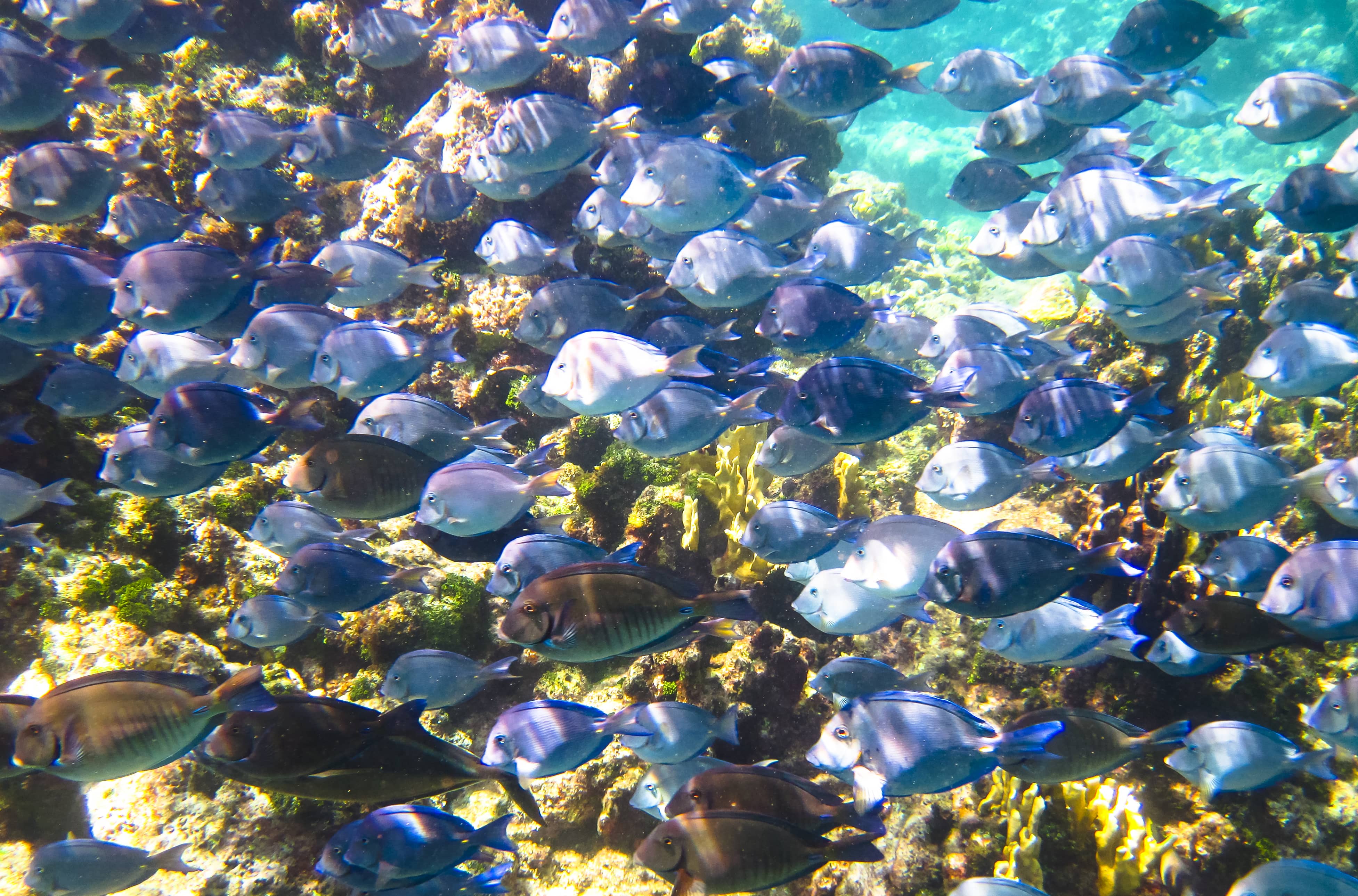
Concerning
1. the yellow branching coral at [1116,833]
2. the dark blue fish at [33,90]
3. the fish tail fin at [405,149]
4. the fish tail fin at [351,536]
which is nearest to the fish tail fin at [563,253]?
the fish tail fin at [405,149]

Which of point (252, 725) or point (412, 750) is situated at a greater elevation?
point (252, 725)

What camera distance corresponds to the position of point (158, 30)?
6.04 m

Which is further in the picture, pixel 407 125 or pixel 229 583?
pixel 407 125

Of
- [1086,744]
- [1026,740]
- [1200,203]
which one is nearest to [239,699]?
[1026,740]

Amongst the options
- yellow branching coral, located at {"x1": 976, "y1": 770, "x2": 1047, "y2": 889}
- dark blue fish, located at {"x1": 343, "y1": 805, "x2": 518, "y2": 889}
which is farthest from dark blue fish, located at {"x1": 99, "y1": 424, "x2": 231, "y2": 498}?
yellow branching coral, located at {"x1": 976, "y1": 770, "x2": 1047, "y2": 889}

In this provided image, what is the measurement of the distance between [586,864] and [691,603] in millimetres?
2815

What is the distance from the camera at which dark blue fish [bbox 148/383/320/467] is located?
3.36 metres

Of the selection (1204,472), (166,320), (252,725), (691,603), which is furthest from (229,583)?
(1204,472)

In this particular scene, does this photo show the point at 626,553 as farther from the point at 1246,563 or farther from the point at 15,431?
the point at 15,431

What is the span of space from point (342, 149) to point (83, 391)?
2903mm

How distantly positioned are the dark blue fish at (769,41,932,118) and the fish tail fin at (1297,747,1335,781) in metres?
5.00

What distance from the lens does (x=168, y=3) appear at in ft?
19.3

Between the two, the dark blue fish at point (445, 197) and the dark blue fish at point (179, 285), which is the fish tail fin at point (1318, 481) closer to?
the dark blue fish at point (445, 197)

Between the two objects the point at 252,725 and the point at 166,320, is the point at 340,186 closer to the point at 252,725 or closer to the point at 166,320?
the point at 166,320
